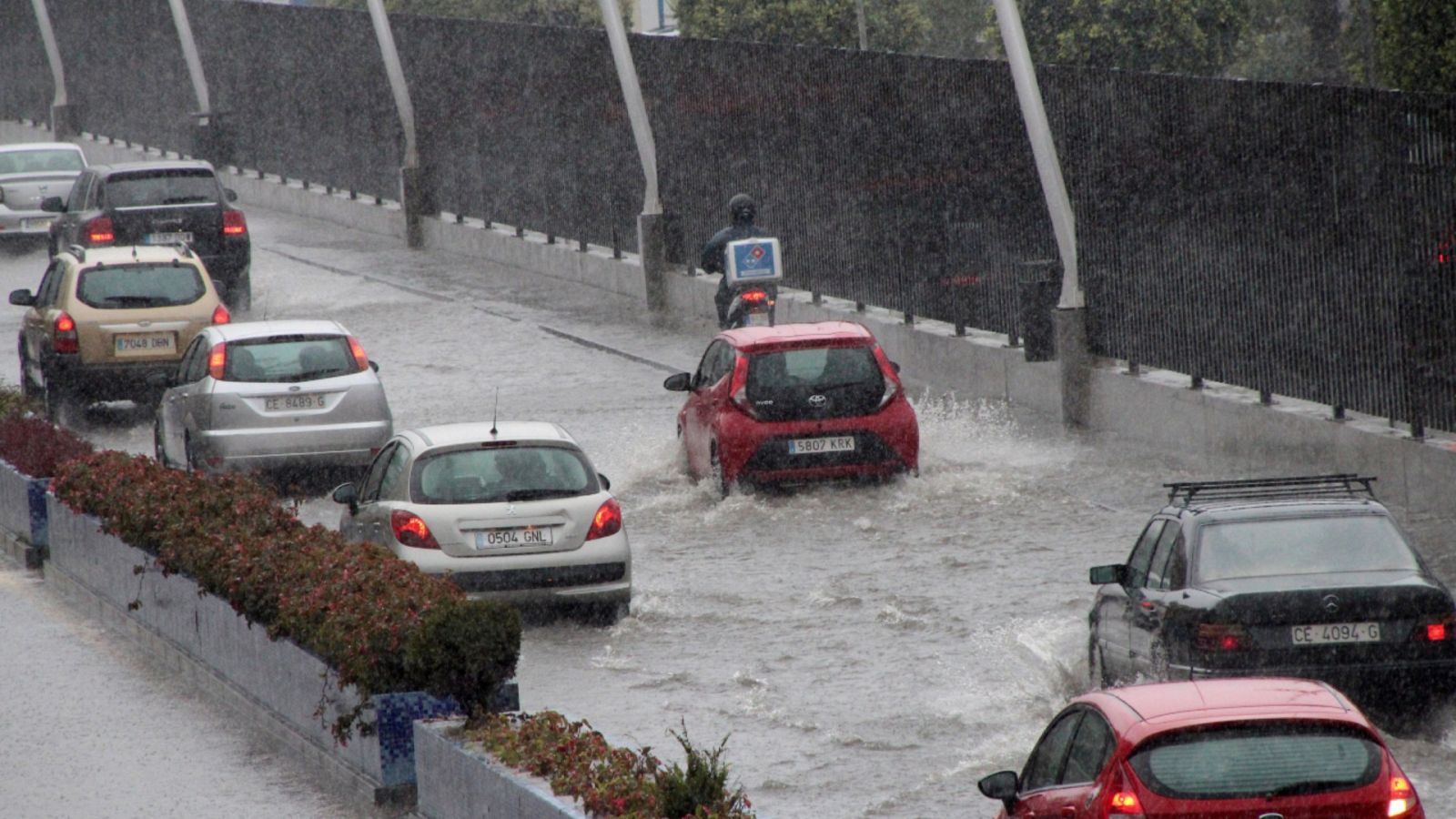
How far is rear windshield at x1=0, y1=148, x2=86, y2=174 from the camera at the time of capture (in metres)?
38.9

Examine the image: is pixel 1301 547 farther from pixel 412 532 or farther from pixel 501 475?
pixel 412 532

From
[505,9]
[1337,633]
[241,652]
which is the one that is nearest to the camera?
[1337,633]

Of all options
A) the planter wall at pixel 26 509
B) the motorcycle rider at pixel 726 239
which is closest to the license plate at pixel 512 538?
the planter wall at pixel 26 509

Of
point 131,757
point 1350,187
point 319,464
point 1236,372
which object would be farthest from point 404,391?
point 131,757

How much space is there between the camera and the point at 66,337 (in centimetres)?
2353

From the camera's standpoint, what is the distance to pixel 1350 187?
18688mm

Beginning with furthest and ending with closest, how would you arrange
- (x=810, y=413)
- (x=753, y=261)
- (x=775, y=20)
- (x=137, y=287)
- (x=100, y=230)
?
(x=775, y=20)
(x=100, y=230)
(x=753, y=261)
(x=137, y=287)
(x=810, y=413)

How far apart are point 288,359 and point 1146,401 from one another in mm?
7371

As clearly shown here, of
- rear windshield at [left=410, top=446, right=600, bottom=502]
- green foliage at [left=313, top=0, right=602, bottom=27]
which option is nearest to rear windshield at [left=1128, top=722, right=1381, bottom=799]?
rear windshield at [left=410, top=446, right=600, bottom=502]

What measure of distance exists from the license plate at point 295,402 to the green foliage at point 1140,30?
32522 millimetres

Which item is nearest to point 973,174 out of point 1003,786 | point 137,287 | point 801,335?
point 801,335

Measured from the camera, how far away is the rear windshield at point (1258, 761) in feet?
24.9

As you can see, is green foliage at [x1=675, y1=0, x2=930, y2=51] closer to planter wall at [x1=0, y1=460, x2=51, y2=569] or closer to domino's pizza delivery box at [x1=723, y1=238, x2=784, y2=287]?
domino's pizza delivery box at [x1=723, y1=238, x2=784, y2=287]

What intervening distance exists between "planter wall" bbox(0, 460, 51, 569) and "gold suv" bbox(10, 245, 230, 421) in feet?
13.5
